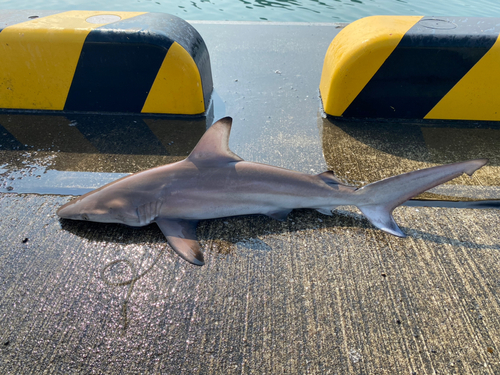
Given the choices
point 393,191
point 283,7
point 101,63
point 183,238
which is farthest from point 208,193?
point 283,7

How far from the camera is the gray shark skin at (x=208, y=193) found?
2.23 m

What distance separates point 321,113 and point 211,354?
3042mm

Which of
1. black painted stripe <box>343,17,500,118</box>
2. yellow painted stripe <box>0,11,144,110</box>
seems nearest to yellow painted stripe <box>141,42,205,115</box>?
yellow painted stripe <box>0,11,144,110</box>

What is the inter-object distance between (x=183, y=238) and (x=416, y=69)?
2884 mm

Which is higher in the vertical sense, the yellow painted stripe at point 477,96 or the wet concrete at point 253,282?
the yellow painted stripe at point 477,96

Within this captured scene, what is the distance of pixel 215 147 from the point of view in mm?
2275

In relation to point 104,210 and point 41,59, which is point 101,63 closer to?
point 41,59

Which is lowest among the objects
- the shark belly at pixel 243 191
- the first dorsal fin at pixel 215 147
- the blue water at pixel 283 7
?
the blue water at pixel 283 7

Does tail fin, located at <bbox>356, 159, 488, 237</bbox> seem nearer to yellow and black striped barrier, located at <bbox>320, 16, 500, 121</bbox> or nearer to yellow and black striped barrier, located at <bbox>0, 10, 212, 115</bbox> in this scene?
yellow and black striped barrier, located at <bbox>320, 16, 500, 121</bbox>

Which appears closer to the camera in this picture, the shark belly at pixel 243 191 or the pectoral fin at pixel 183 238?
the pectoral fin at pixel 183 238

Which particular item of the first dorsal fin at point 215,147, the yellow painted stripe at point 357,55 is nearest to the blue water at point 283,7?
the yellow painted stripe at point 357,55

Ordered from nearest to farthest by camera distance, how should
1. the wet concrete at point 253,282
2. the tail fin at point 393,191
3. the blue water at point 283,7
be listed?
the wet concrete at point 253,282 < the tail fin at point 393,191 < the blue water at point 283,7

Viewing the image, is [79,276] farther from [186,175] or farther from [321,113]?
[321,113]

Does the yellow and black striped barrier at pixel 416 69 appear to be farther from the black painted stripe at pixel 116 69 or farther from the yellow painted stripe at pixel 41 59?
the yellow painted stripe at pixel 41 59
